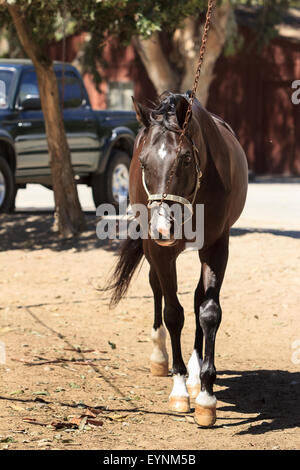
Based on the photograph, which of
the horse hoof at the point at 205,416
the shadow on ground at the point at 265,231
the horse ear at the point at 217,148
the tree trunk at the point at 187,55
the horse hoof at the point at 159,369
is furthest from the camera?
the tree trunk at the point at 187,55

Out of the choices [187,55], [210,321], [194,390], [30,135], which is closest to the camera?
[210,321]

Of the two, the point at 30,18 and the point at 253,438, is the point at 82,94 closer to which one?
the point at 30,18

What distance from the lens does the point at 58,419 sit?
6.08m

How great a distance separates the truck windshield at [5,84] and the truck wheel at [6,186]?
3.81ft

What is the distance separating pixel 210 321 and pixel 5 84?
9.49 m

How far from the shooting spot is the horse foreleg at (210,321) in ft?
20.0

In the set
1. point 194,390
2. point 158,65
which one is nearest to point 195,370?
point 194,390

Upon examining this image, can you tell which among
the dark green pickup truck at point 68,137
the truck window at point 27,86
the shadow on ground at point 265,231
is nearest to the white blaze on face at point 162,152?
the shadow on ground at point 265,231

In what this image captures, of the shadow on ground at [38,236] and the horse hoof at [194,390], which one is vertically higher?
the horse hoof at [194,390]

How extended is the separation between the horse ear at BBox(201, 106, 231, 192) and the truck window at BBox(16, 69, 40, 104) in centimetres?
875

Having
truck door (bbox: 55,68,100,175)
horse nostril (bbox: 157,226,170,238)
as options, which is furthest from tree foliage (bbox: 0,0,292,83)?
horse nostril (bbox: 157,226,170,238)

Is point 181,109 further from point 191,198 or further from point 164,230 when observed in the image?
point 164,230

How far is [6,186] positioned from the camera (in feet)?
46.5

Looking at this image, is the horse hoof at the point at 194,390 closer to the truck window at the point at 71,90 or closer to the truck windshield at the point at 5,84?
the truck windshield at the point at 5,84
